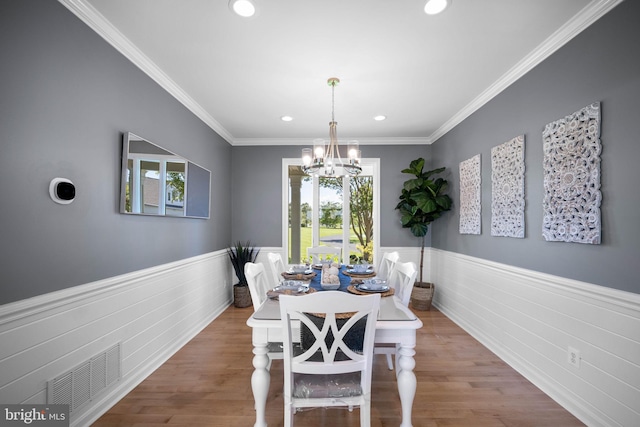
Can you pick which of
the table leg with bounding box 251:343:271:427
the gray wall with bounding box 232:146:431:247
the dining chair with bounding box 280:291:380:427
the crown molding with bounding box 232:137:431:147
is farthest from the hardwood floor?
the crown molding with bounding box 232:137:431:147

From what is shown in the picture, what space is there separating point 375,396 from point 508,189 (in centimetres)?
214

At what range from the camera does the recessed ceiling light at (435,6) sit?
178 cm

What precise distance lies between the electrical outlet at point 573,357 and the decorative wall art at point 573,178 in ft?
2.46

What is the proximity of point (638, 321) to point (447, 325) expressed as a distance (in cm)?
214

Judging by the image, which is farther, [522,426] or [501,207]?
[501,207]

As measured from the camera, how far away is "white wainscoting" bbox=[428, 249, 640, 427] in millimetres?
1678

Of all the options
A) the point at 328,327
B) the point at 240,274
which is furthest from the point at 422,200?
the point at 328,327

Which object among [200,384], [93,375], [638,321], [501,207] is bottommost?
[200,384]

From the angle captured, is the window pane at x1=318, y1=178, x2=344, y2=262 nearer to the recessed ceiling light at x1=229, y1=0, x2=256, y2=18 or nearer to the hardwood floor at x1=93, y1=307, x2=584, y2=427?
the hardwood floor at x1=93, y1=307, x2=584, y2=427

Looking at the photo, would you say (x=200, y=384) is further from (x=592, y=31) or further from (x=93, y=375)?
(x=592, y=31)

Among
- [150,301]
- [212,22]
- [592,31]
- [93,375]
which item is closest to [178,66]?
[212,22]

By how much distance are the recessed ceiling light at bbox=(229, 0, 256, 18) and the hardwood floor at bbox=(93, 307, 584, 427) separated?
102 inches

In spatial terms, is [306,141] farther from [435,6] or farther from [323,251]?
[435,6]

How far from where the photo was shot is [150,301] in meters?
2.50
